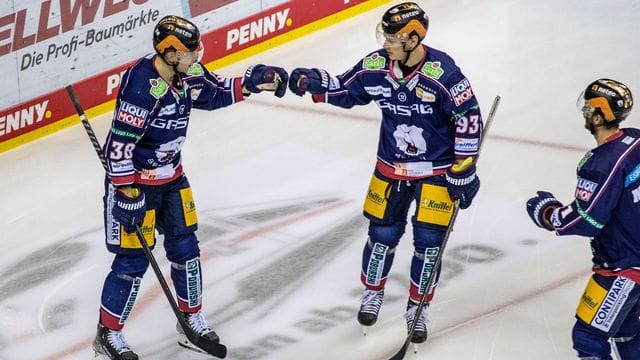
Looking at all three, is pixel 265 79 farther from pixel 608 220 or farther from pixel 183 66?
pixel 608 220

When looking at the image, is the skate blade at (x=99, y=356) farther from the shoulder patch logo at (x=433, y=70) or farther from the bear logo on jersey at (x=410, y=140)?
the shoulder patch logo at (x=433, y=70)

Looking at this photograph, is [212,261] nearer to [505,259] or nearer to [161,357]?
[161,357]

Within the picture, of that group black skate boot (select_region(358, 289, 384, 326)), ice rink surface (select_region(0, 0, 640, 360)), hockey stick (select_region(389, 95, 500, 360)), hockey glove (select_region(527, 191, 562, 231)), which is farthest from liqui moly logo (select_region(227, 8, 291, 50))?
hockey glove (select_region(527, 191, 562, 231))

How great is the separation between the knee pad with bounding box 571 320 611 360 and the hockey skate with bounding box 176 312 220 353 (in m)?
1.70

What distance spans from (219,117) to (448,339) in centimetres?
299

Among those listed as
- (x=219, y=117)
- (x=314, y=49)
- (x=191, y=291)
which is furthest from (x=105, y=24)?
(x=191, y=291)

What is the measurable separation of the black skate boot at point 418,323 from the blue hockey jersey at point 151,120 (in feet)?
4.11

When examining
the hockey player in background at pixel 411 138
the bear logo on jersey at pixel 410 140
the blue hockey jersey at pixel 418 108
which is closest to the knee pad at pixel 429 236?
the hockey player in background at pixel 411 138

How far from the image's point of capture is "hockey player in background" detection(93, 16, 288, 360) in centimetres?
530

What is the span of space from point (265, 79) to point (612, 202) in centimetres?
174

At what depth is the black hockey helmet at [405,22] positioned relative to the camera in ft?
17.6

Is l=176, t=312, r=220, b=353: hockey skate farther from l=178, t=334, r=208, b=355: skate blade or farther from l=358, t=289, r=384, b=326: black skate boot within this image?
l=358, t=289, r=384, b=326: black skate boot

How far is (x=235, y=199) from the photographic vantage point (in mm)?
7352

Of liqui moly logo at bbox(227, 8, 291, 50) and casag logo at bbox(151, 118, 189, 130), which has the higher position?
casag logo at bbox(151, 118, 189, 130)
